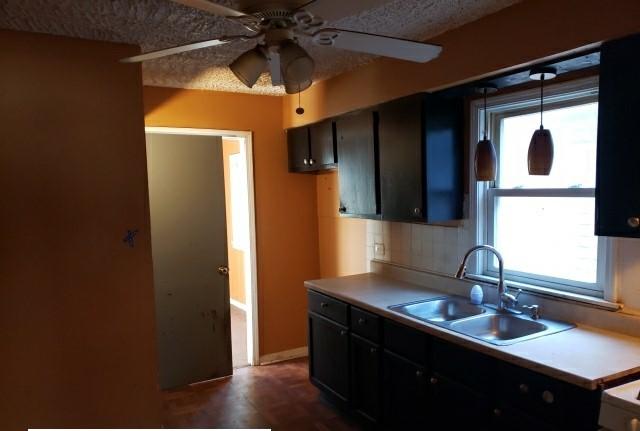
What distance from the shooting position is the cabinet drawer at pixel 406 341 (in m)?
2.24

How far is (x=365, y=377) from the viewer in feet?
8.77

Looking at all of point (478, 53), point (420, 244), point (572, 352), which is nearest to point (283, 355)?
point (420, 244)

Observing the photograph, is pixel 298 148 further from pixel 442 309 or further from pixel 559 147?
pixel 559 147

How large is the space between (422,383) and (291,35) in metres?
1.72

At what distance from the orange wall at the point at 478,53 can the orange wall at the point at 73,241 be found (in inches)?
55.6

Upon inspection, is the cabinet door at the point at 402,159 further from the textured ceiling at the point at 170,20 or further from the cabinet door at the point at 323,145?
the cabinet door at the point at 323,145

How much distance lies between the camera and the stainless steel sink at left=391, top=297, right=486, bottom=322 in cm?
253

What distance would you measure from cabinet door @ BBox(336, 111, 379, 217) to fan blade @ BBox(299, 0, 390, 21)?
1.42 meters

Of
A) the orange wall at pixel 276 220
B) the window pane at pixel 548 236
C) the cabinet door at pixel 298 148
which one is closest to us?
the window pane at pixel 548 236

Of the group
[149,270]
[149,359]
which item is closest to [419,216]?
[149,270]

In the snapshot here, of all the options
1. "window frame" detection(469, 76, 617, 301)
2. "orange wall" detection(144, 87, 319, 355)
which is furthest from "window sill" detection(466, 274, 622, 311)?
"orange wall" detection(144, 87, 319, 355)

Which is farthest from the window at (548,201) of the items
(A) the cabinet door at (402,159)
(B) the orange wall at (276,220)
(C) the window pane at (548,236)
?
(B) the orange wall at (276,220)

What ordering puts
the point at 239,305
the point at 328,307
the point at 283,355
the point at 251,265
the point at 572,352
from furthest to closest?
1. the point at 239,305
2. the point at 283,355
3. the point at 251,265
4. the point at 328,307
5. the point at 572,352

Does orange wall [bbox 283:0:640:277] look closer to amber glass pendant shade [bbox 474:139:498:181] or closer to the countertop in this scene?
amber glass pendant shade [bbox 474:139:498:181]
